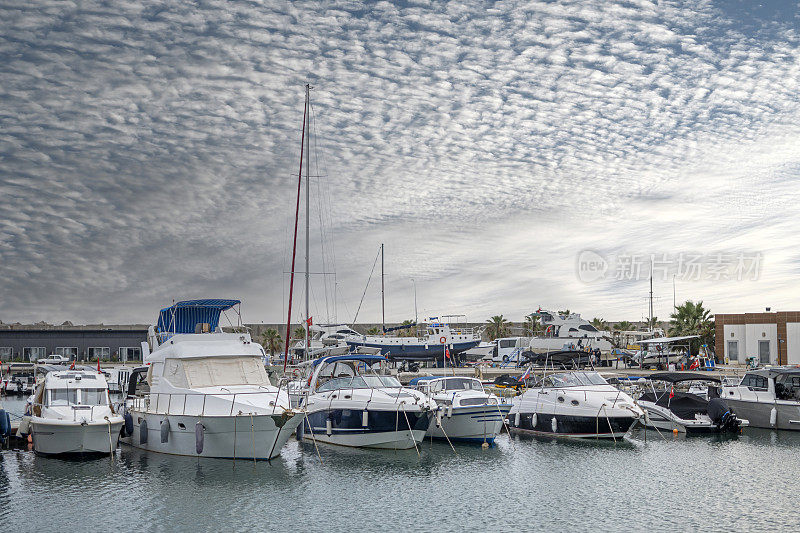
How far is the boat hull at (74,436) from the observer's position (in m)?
23.5

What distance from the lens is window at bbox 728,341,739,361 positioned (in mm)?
58812

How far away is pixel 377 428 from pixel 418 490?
553cm

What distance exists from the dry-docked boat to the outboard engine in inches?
75.0

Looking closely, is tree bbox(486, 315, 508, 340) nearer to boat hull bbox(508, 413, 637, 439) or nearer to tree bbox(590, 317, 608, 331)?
tree bbox(590, 317, 608, 331)

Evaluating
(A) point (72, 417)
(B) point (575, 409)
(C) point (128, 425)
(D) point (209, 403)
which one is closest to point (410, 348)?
(B) point (575, 409)

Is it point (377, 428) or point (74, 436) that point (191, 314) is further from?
→ point (377, 428)

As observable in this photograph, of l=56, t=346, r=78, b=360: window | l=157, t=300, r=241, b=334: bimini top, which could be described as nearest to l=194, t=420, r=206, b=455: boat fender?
l=157, t=300, r=241, b=334: bimini top

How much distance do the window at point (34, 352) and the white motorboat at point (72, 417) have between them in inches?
2220

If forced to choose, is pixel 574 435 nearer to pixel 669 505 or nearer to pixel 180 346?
pixel 669 505

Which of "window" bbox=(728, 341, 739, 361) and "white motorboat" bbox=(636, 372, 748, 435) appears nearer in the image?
"white motorboat" bbox=(636, 372, 748, 435)

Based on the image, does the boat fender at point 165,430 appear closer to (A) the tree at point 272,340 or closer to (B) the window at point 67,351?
(B) the window at point 67,351

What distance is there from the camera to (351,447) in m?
26.2

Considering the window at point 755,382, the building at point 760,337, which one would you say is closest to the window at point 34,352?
the building at point 760,337

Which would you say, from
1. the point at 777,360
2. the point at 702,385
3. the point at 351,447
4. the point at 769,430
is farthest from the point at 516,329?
the point at 351,447
